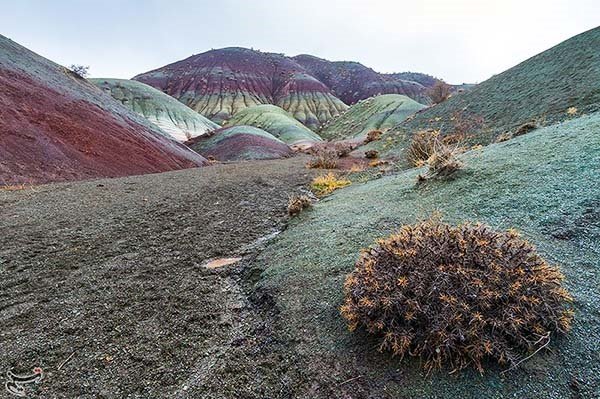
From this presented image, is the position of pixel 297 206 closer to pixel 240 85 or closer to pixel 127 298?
pixel 127 298

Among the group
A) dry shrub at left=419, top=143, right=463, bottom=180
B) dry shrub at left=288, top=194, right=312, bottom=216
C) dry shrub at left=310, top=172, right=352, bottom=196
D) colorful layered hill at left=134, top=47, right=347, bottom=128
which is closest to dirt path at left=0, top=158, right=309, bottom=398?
dry shrub at left=288, top=194, right=312, bottom=216

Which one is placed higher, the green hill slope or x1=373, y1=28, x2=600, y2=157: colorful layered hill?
x1=373, y1=28, x2=600, y2=157: colorful layered hill

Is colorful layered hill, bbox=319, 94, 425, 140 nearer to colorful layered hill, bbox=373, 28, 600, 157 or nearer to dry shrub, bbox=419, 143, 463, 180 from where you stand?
colorful layered hill, bbox=373, 28, 600, 157

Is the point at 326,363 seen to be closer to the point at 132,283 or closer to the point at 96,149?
the point at 132,283

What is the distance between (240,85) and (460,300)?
103781mm

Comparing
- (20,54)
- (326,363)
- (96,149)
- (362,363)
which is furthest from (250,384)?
(20,54)

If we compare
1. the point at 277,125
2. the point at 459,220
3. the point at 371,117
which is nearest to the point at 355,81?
the point at 371,117

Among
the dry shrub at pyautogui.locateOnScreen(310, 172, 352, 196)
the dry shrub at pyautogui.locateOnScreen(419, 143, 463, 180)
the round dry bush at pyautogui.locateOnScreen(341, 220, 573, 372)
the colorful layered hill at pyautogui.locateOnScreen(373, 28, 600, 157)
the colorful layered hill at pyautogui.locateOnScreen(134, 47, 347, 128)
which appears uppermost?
the colorful layered hill at pyautogui.locateOnScreen(134, 47, 347, 128)

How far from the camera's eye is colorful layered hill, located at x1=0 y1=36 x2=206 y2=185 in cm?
1477

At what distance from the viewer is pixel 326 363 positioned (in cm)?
317

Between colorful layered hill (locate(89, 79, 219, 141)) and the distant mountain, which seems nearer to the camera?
colorful layered hill (locate(89, 79, 219, 141))

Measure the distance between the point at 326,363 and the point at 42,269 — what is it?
179 inches

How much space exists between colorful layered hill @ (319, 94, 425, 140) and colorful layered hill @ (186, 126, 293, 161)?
19748 mm

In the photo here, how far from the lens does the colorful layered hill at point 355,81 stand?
111m
